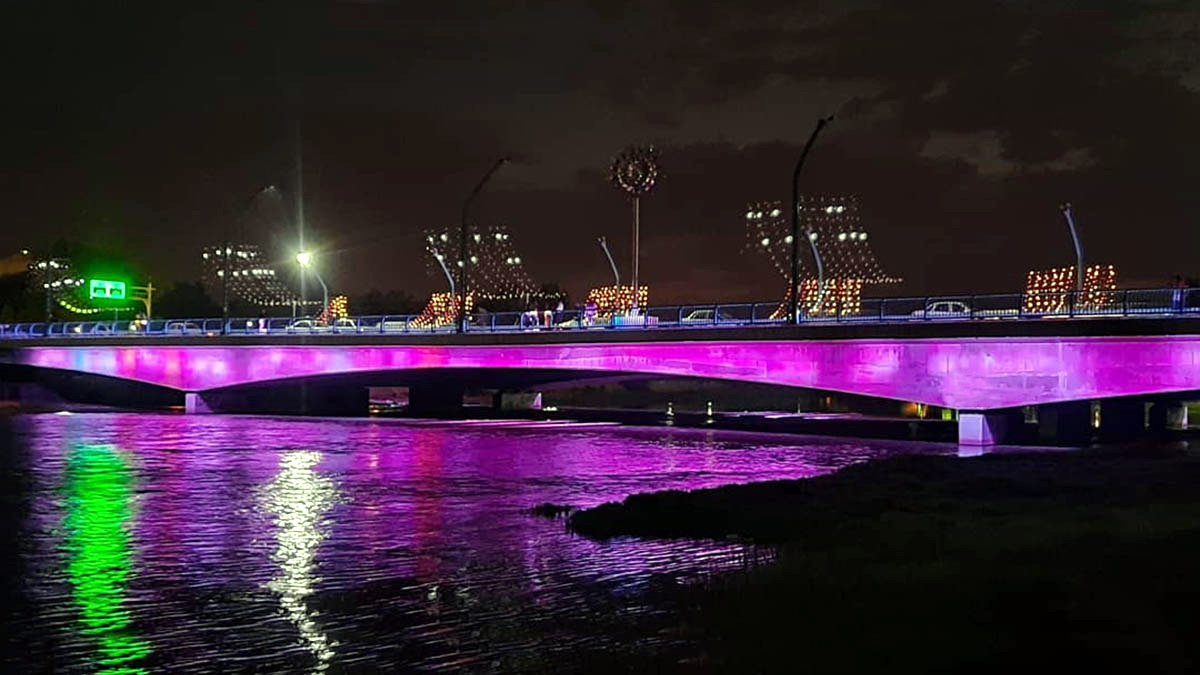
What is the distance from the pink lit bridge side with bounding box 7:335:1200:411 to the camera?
48.8 meters

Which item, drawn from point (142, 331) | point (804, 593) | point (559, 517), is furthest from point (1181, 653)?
point (142, 331)

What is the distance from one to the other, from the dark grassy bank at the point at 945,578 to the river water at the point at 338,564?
1065 millimetres

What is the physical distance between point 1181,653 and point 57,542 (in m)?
Answer: 19.6

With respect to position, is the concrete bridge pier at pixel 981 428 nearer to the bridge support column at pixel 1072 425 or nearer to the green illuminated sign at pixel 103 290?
the bridge support column at pixel 1072 425

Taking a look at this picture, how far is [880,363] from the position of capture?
5641 cm

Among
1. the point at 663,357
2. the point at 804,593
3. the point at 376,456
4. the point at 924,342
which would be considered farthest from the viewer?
the point at 663,357

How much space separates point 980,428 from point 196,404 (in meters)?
59.4

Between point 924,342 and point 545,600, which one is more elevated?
point 924,342

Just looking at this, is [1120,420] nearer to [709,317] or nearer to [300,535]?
[709,317]

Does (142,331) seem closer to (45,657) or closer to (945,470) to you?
(945,470)

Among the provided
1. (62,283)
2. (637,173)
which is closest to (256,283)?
(62,283)

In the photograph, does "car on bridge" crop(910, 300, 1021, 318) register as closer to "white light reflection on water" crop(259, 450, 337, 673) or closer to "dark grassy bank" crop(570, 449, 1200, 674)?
"dark grassy bank" crop(570, 449, 1200, 674)

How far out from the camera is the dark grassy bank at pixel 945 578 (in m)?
12.8

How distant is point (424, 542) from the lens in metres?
23.4
